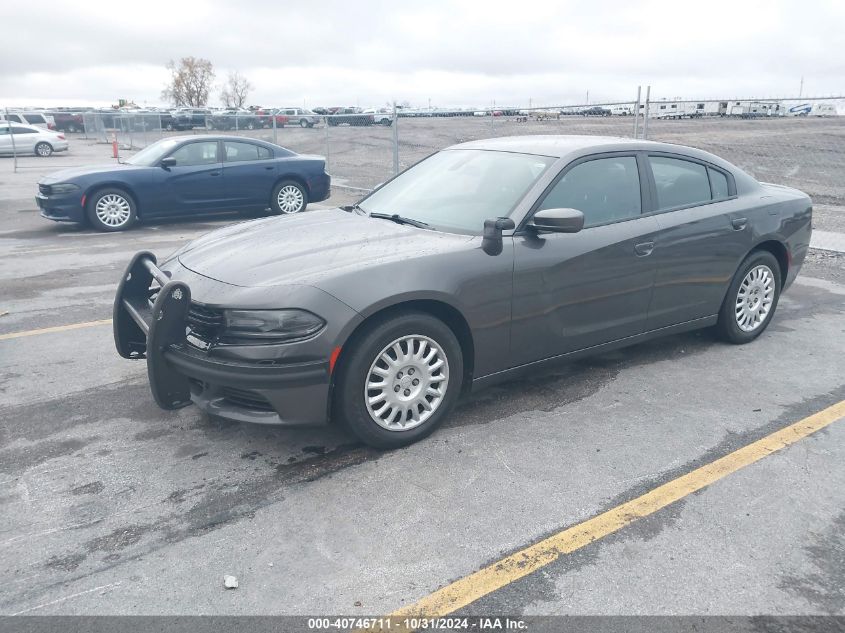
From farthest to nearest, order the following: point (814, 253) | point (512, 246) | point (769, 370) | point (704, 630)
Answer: point (814, 253)
point (769, 370)
point (512, 246)
point (704, 630)

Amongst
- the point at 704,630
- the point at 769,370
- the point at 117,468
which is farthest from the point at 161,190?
the point at 704,630

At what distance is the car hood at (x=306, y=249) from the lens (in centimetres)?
379

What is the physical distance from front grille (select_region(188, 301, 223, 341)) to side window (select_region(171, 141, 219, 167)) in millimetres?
8404

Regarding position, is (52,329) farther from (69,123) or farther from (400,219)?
(69,123)

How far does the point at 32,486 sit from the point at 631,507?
2.87m

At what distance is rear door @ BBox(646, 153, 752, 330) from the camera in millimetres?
4957

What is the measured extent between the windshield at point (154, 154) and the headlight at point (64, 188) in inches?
40.8

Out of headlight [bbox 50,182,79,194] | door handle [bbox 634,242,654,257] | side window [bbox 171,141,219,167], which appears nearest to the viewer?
door handle [bbox 634,242,654,257]

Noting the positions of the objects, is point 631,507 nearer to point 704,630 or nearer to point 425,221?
point 704,630

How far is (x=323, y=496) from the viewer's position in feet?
11.4

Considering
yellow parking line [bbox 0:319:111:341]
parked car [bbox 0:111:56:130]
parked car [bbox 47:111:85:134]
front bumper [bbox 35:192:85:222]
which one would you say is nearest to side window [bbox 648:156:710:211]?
yellow parking line [bbox 0:319:111:341]

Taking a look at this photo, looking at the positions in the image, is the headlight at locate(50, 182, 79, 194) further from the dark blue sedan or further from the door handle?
the door handle

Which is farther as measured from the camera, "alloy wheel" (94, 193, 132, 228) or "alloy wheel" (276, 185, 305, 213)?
"alloy wheel" (276, 185, 305, 213)

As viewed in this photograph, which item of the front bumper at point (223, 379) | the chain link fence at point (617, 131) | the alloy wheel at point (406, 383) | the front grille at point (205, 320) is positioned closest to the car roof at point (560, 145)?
the alloy wheel at point (406, 383)
